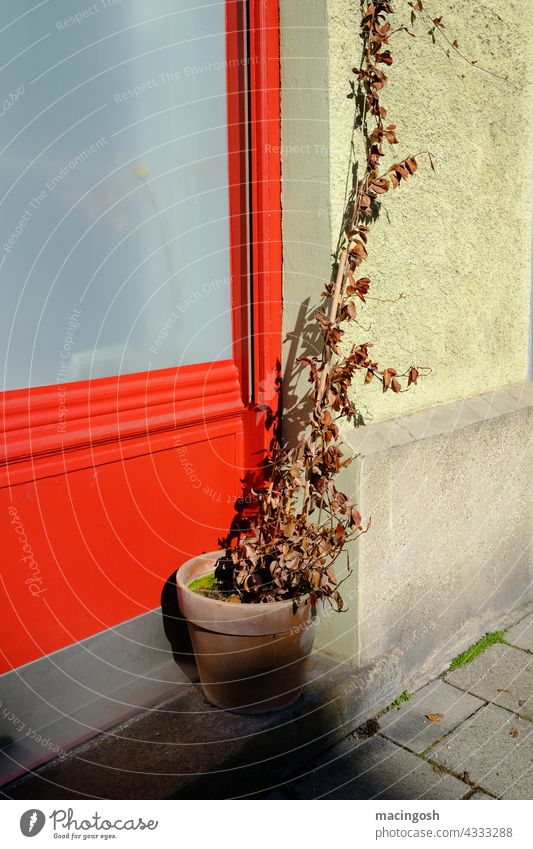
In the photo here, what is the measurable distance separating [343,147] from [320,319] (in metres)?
0.60

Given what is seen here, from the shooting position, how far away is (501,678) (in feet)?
10.0

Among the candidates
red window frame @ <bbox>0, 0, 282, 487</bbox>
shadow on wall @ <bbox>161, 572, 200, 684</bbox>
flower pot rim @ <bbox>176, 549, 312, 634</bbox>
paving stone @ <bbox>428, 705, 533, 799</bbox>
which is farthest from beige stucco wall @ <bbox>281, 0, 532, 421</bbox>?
paving stone @ <bbox>428, 705, 533, 799</bbox>

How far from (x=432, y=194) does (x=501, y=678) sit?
2.01 meters

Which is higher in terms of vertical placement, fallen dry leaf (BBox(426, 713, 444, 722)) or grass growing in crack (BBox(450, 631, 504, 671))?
grass growing in crack (BBox(450, 631, 504, 671))

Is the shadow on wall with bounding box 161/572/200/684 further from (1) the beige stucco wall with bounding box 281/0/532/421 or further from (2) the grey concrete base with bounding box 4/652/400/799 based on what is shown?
(1) the beige stucco wall with bounding box 281/0/532/421

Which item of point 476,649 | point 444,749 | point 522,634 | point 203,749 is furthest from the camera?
point 522,634

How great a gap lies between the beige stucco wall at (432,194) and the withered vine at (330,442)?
0.08 metres

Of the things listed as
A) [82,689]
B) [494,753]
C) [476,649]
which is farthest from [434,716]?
[82,689]

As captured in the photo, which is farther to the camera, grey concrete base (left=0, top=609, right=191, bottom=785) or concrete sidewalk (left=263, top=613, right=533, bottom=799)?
concrete sidewalk (left=263, top=613, right=533, bottom=799)

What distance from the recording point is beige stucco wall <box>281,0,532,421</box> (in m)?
2.52

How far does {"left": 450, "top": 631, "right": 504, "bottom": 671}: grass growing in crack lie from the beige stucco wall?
113 cm

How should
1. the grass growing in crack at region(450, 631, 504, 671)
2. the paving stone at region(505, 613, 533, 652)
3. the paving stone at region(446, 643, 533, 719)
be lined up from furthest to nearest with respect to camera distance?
the paving stone at region(505, 613, 533, 652) < the grass growing in crack at region(450, 631, 504, 671) < the paving stone at region(446, 643, 533, 719)

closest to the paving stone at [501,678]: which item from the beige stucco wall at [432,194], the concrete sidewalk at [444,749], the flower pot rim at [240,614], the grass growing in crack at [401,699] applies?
the concrete sidewalk at [444,749]

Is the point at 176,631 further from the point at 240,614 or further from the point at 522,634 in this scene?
the point at 522,634
